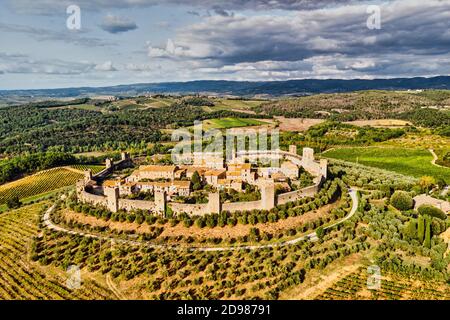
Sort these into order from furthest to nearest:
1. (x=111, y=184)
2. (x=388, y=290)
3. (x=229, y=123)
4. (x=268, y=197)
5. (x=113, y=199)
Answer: (x=229, y=123) → (x=111, y=184) → (x=113, y=199) → (x=268, y=197) → (x=388, y=290)

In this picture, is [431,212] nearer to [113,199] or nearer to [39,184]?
[113,199]

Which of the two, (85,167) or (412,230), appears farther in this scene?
(85,167)

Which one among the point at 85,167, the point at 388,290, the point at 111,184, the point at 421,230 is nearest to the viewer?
the point at 388,290

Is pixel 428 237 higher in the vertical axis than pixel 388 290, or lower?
higher

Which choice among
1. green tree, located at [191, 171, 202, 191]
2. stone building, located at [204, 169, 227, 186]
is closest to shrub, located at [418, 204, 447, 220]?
stone building, located at [204, 169, 227, 186]

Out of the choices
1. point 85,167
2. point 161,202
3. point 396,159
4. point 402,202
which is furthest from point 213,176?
point 396,159
